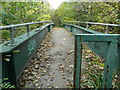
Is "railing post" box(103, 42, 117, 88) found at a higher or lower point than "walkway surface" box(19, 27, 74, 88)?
higher

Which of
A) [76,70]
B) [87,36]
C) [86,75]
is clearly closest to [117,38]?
[87,36]

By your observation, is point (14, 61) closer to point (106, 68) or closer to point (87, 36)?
point (87, 36)

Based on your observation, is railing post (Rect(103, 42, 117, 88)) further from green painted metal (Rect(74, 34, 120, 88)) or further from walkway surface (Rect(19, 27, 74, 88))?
walkway surface (Rect(19, 27, 74, 88))

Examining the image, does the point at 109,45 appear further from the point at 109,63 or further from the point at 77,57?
the point at 77,57

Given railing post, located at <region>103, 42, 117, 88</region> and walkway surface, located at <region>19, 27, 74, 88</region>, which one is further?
walkway surface, located at <region>19, 27, 74, 88</region>

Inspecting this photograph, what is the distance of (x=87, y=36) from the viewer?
5.23ft

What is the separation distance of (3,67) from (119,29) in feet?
13.4

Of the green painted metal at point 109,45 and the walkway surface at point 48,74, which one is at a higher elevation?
the green painted metal at point 109,45

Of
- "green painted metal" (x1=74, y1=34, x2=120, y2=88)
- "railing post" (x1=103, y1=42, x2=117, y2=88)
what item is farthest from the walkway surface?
"green painted metal" (x1=74, y1=34, x2=120, y2=88)

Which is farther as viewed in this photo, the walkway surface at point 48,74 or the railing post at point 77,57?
the walkway surface at point 48,74

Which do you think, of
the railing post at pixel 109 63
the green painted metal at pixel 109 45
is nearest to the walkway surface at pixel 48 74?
the railing post at pixel 109 63

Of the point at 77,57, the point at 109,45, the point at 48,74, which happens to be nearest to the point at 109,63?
the point at 109,45

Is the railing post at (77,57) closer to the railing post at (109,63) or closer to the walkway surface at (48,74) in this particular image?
the railing post at (109,63)

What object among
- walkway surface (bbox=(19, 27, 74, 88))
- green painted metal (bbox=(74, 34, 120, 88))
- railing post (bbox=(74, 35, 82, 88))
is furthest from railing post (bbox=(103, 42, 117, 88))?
walkway surface (bbox=(19, 27, 74, 88))
